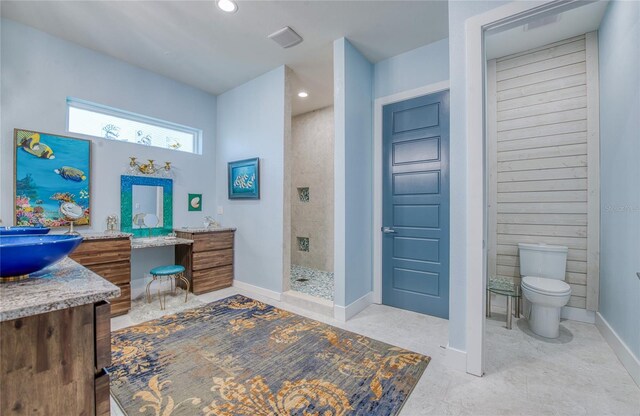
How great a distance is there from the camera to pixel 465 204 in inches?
75.8

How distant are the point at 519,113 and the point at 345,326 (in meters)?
2.98

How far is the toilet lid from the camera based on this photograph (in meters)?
2.23

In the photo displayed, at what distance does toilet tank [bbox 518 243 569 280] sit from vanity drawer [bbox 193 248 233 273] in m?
3.61

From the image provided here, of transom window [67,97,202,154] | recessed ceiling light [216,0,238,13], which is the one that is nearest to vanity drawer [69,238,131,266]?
transom window [67,97,202,154]

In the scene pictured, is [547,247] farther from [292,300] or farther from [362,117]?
[292,300]

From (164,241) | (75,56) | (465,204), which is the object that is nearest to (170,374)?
(164,241)

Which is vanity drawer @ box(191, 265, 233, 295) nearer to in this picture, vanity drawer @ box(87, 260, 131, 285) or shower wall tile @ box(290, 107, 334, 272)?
vanity drawer @ box(87, 260, 131, 285)

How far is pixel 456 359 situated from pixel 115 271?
333cm

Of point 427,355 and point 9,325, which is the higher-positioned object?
point 9,325

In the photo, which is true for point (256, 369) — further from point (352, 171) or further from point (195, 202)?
point (195, 202)

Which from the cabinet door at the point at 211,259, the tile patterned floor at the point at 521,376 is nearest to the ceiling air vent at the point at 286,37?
the cabinet door at the point at 211,259

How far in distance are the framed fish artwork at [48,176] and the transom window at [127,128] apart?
0.26 metres

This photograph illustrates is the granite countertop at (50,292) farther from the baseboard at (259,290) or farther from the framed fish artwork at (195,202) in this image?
the framed fish artwork at (195,202)

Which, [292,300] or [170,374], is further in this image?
[292,300]
